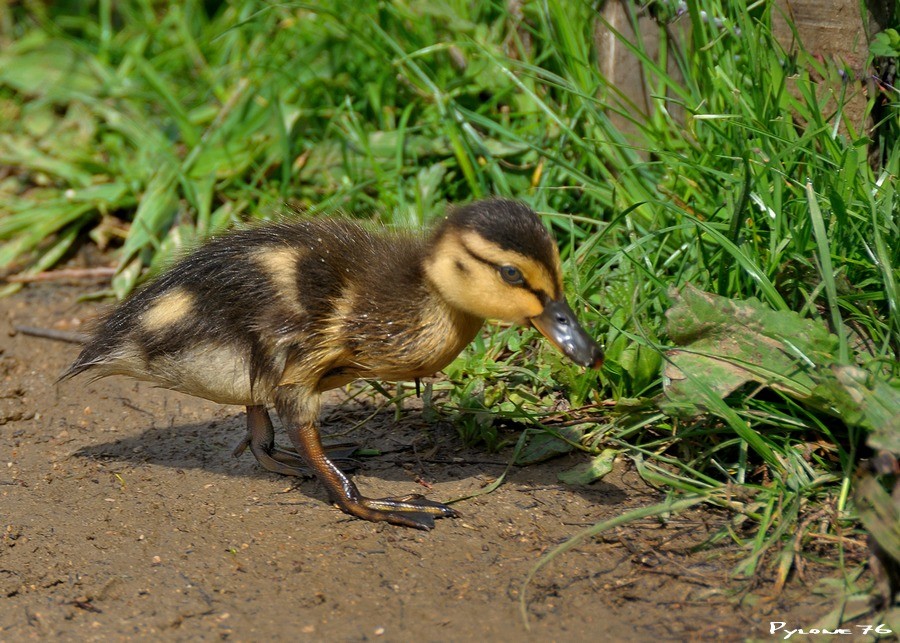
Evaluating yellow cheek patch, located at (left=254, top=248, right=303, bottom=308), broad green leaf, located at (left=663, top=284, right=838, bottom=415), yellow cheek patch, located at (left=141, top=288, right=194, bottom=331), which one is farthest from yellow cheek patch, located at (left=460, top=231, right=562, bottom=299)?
yellow cheek patch, located at (left=141, top=288, right=194, bottom=331)

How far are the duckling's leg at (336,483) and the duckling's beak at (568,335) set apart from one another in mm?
656

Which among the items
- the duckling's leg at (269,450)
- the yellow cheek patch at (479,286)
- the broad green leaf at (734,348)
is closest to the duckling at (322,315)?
the yellow cheek patch at (479,286)

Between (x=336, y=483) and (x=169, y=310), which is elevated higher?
(x=169, y=310)

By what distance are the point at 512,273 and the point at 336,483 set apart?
902 millimetres

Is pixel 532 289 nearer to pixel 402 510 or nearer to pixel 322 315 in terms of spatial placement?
pixel 322 315

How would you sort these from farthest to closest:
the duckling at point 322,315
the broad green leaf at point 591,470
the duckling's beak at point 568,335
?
the broad green leaf at point 591,470 < the duckling at point 322,315 < the duckling's beak at point 568,335

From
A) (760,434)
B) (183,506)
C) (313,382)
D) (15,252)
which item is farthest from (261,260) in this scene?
(15,252)

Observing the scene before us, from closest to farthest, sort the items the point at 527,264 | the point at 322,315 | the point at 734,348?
1. the point at 527,264
2. the point at 734,348
3. the point at 322,315

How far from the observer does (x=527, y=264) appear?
10.3ft

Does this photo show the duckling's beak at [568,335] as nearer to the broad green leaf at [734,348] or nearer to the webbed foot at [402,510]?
the broad green leaf at [734,348]

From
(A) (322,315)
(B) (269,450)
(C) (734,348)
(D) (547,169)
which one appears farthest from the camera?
(D) (547,169)

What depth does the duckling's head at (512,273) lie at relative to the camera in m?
3.13

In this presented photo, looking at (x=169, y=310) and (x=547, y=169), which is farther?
(x=547, y=169)

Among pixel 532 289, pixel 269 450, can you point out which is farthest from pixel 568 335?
pixel 269 450
